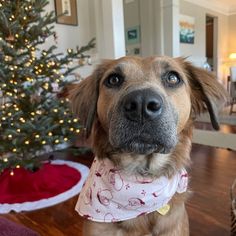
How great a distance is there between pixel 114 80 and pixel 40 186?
53.7 inches

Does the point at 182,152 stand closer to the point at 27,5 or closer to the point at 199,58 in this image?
the point at 27,5

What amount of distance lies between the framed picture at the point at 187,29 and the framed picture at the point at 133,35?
3.69 feet

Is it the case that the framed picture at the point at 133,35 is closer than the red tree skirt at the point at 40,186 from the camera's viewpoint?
No

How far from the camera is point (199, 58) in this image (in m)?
6.77

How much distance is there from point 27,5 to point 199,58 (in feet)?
18.0

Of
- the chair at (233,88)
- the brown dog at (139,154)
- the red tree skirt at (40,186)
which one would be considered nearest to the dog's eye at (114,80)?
the brown dog at (139,154)

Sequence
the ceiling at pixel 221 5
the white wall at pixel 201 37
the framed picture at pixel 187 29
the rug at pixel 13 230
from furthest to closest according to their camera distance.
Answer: the ceiling at pixel 221 5 → the white wall at pixel 201 37 → the framed picture at pixel 187 29 → the rug at pixel 13 230

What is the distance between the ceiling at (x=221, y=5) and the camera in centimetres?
659

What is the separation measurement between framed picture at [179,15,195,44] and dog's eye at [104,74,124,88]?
17.6ft

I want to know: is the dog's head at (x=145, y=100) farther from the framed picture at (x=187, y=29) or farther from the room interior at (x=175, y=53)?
the framed picture at (x=187, y=29)

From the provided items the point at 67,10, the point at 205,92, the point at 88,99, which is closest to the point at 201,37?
the point at 67,10

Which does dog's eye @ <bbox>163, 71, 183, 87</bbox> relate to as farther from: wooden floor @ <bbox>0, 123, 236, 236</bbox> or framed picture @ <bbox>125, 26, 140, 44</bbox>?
framed picture @ <bbox>125, 26, 140, 44</bbox>

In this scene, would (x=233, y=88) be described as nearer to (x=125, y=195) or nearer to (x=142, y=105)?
(x=125, y=195)

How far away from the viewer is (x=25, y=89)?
7.09 feet
